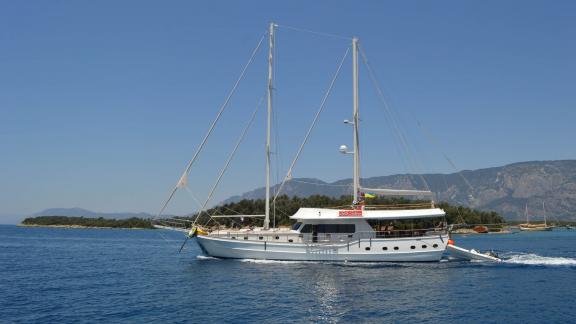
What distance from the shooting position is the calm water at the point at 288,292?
1944 centimetres

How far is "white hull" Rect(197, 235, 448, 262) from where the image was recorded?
114 feet

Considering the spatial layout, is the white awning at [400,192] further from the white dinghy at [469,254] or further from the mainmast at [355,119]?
the white dinghy at [469,254]

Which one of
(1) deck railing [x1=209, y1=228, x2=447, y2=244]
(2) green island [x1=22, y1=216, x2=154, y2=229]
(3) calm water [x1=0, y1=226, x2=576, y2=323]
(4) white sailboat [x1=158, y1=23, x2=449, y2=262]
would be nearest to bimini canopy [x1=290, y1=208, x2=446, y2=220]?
(4) white sailboat [x1=158, y1=23, x2=449, y2=262]

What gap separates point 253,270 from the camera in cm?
3116

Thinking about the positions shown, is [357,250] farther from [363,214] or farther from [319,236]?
[319,236]

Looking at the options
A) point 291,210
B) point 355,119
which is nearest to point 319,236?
point 355,119

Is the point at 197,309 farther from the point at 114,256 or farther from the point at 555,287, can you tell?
the point at 114,256

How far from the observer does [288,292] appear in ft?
78.6

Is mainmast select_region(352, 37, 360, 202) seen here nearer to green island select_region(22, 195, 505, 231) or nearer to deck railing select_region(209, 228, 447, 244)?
deck railing select_region(209, 228, 447, 244)

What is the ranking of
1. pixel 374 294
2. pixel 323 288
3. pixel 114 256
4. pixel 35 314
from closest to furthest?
pixel 35 314 < pixel 374 294 < pixel 323 288 < pixel 114 256

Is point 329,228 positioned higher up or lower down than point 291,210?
lower down

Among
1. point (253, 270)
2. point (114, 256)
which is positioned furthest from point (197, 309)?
point (114, 256)

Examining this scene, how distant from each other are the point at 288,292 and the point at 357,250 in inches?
472

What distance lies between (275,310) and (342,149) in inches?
747
